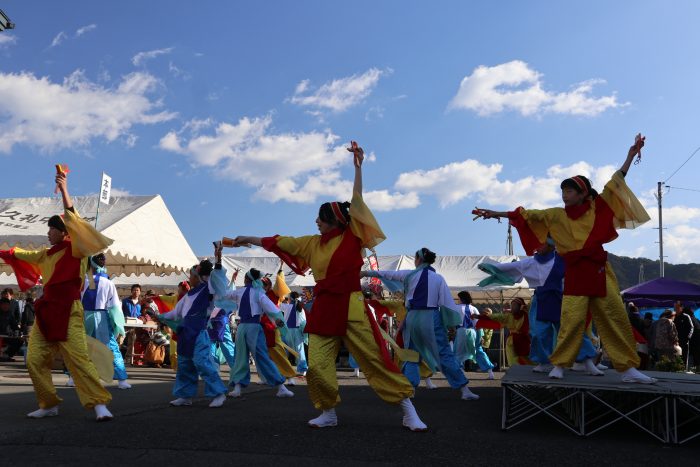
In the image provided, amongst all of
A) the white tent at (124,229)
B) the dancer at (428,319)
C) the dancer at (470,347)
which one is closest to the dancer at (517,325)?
the dancer at (428,319)

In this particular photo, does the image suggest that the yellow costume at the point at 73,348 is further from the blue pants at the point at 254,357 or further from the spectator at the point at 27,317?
the spectator at the point at 27,317

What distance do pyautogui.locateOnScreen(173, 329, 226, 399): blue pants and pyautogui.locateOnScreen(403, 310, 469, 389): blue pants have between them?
250 cm

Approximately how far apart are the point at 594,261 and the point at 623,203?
1.83 feet

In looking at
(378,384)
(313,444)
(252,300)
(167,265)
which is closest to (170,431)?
(313,444)

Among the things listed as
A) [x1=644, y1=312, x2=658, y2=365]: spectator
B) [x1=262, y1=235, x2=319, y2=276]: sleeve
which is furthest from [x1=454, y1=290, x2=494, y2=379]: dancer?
[x1=262, y1=235, x2=319, y2=276]: sleeve

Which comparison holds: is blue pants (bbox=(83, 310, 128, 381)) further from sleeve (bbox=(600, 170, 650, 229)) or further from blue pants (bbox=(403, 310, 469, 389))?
sleeve (bbox=(600, 170, 650, 229))

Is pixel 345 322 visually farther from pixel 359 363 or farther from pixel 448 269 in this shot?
pixel 448 269

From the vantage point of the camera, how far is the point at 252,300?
8.40 m

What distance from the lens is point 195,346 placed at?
22.4 ft

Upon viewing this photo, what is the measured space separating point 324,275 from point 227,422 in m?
1.56

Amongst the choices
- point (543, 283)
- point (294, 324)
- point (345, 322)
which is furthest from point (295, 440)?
point (294, 324)

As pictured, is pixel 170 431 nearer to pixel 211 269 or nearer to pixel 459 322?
pixel 211 269

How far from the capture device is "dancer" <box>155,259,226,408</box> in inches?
266

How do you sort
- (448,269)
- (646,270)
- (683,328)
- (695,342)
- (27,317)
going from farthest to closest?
(646,270), (448,269), (695,342), (27,317), (683,328)
